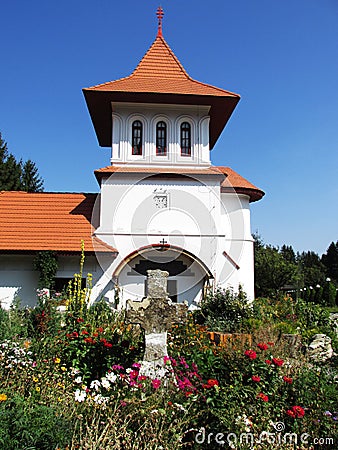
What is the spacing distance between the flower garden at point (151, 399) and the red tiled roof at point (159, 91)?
35.2ft

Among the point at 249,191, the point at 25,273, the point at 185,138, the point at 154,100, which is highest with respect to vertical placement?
the point at 154,100

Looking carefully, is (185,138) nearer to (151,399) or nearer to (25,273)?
(25,273)

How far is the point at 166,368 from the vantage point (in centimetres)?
580

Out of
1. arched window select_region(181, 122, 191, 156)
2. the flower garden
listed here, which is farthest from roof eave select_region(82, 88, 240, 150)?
the flower garden

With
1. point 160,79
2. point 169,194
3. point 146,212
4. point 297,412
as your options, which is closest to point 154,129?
point 160,79

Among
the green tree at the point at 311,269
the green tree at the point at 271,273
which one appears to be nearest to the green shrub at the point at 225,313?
the green tree at the point at 271,273

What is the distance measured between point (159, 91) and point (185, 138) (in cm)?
200

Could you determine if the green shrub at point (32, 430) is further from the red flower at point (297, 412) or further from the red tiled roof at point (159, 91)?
the red tiled roof at point (159, 91)

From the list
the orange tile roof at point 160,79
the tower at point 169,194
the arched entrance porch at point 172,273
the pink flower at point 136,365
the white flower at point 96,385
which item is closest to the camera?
the white flower at point 96,385

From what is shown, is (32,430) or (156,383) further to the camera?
(156,383)

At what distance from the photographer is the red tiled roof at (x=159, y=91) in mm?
16141

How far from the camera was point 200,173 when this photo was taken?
15.9m

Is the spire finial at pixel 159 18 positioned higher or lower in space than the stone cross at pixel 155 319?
higher

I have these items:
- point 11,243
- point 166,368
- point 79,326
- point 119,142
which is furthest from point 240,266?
point 166,368
